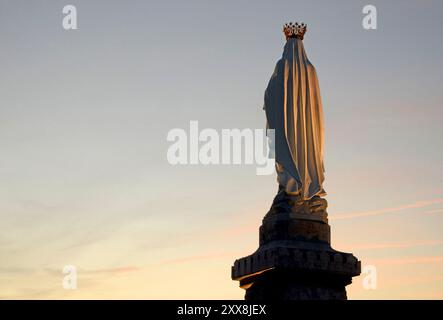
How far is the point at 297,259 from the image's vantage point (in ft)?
84.2

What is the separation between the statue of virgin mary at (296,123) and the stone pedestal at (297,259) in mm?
444

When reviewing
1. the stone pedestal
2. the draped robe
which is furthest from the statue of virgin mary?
the stone pedestal

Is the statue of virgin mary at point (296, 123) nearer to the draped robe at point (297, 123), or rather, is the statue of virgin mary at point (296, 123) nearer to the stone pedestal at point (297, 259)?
the draped robe at point (297, 123)

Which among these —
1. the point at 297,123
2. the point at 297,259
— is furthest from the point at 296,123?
the point at 297,259

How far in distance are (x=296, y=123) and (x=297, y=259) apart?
374 cm

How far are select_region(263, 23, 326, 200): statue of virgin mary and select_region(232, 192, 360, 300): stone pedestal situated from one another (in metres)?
0.44

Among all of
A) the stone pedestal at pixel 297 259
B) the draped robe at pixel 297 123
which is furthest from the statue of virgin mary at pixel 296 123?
the stone pedestal at pixel 297 259

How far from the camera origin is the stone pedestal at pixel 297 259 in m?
25.8
